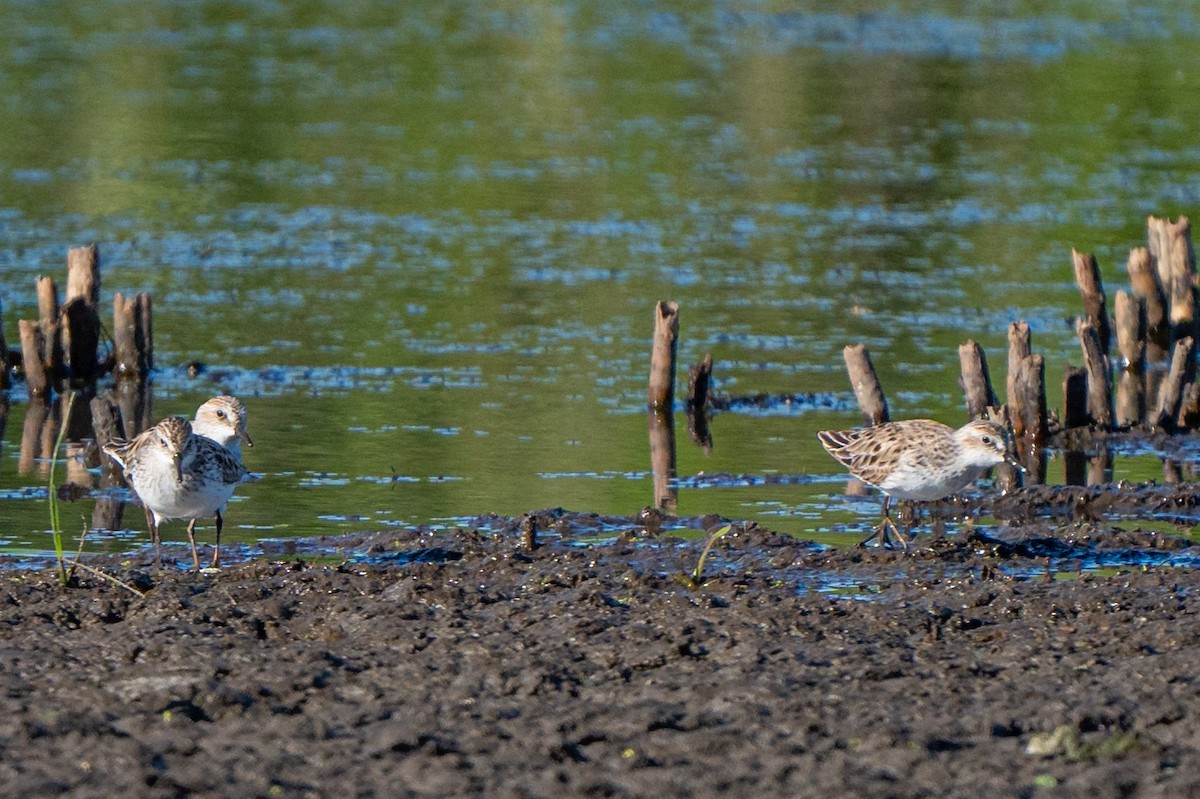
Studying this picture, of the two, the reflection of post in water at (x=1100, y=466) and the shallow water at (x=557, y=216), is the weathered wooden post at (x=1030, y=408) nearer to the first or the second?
the reflection of post in water at (x=1100, y=466)

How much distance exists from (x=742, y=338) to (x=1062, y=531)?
7796 mm

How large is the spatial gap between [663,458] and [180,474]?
503cm

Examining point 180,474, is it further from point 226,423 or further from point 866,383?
point 866,383

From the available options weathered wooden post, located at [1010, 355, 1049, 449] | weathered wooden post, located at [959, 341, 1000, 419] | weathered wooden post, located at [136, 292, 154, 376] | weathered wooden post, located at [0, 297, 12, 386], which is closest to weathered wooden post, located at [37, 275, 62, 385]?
weathered wooden post, located at [0, 297, 12, 386]

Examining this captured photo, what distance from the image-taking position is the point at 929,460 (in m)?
11.9

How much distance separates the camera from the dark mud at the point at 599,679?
7.48m

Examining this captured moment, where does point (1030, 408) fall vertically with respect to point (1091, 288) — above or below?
below

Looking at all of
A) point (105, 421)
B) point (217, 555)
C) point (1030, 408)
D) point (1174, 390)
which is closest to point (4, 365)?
point (105, 421)

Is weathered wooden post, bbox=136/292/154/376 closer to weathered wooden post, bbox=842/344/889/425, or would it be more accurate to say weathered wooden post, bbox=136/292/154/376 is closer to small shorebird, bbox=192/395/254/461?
small shorebird, bbox=192/395/254/461

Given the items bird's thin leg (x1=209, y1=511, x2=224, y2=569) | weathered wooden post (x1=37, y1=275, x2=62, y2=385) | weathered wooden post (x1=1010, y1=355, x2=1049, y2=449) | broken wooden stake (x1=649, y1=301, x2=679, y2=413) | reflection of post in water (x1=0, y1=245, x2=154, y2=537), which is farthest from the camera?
weathered wooden post (x1=37, y1=275, x2=62, y2=385)

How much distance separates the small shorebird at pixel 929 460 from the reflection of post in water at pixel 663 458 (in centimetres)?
170

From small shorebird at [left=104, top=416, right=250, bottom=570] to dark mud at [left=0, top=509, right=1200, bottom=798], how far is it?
567 mm

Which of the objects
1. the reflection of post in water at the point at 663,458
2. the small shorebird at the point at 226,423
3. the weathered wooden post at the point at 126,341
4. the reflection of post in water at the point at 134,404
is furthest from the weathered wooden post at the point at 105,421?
the reflection of post in water at the point at 663,458

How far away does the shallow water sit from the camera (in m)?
15.4
